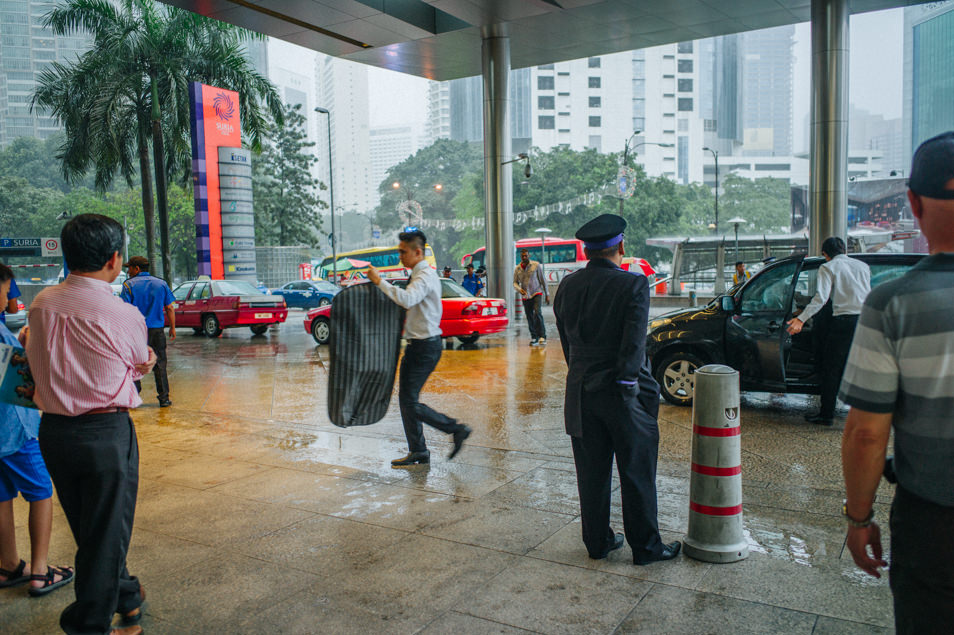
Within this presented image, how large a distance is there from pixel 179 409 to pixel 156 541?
5127mm

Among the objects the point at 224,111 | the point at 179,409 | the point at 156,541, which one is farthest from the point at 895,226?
the point at 156,541

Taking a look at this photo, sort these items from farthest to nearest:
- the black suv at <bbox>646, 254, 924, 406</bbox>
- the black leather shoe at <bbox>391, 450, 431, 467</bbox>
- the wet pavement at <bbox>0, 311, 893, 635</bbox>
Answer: the black suv at <bbox>646, 254, 924, 406</bbox> → the black leather shoe at <bbox>391, 450, 431, 467</bbox> → the wet pavement at <bbox>0, 311, 893, 635</bbox>

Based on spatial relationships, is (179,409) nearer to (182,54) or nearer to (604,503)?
(604,503)

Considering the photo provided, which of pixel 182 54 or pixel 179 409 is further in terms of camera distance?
pixel 182 54

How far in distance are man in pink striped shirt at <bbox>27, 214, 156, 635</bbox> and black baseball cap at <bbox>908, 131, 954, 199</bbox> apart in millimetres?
2852

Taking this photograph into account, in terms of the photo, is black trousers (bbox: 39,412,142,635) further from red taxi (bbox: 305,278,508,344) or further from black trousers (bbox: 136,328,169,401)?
red taxi (bbox: 305,278,508,344)

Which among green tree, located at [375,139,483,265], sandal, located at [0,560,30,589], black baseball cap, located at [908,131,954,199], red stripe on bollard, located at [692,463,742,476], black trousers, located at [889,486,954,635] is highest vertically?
green tree, located at [375,139,483,265]

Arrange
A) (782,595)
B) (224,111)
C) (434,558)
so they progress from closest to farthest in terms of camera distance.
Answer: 1. (782,595)
2. (434,558)
3. (224,111)

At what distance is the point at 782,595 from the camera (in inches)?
142

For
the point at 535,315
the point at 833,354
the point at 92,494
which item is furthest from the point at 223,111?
the point at 92,494

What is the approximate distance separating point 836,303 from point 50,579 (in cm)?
681

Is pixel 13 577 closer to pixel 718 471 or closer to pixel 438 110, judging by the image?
pixel 718 471

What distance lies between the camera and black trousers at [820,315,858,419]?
7.13 metres

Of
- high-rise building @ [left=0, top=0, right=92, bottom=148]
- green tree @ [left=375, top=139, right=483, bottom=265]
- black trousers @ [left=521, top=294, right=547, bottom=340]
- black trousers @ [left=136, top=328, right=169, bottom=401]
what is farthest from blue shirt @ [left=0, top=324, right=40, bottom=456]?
high-rise building @ [left=0, top=0, right=92, bottom=148]
